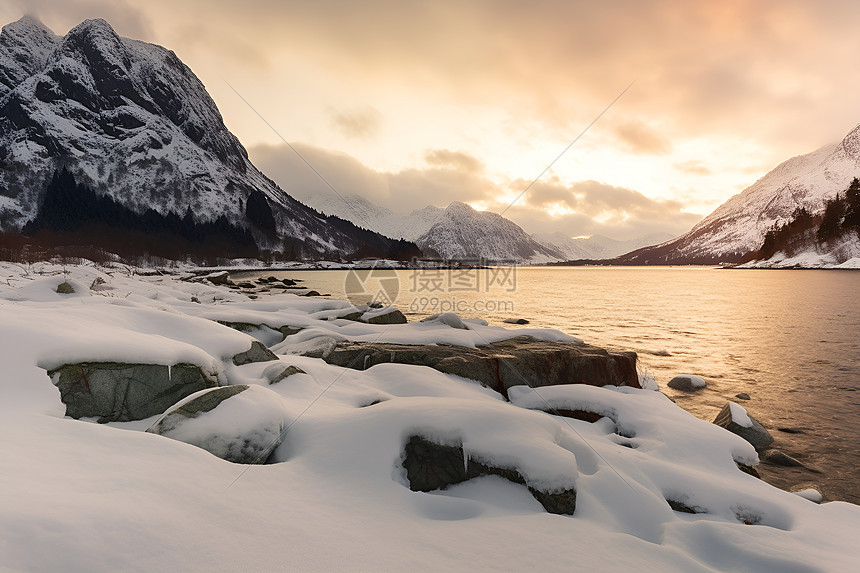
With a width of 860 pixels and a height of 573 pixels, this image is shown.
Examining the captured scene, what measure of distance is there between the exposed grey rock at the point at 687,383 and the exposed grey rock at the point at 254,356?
502 inches

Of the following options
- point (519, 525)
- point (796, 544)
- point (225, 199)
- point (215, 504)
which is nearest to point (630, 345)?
point (796, 544)

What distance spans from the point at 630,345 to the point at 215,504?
806 inches

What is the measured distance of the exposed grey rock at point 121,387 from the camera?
4.88 meters

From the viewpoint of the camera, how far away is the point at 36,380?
451 cm

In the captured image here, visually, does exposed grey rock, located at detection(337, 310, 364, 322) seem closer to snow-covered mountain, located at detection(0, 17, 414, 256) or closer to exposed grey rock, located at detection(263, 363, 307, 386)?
exposed grey rock, located at detection(263, 363, 307, 386)

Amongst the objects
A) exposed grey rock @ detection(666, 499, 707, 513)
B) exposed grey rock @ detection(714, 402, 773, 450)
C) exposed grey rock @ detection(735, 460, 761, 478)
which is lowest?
exposed grey rock @ detection(714, 402, 773, 450)

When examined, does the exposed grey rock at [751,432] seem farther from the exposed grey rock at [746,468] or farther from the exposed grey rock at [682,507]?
the exposed grey rock at [682,507]

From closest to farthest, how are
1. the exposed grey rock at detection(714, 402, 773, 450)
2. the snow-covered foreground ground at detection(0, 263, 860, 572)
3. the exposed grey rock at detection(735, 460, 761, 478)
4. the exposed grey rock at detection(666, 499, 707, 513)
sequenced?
the snow-covered foreground ground at detection(0, 263, 860, 572) → the exposed grey rock at detection(666, 499, 707, 513) → the exposed grey rock at detection(735, 460, 761, 478) → the exposed grey rock at detection(714, 402, 773, 450)

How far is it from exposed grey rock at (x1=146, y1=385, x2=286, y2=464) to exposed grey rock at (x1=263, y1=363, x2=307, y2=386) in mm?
1715

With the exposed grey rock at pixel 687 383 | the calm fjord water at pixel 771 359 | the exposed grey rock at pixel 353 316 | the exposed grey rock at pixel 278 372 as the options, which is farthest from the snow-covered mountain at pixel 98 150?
the exposed grey rock at pixel 278 372

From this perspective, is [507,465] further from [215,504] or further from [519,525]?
[215,504]

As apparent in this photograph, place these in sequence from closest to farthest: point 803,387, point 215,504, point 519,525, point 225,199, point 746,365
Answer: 1. point 215,504
2. point 519,525
3. point 803,387
4. point 746,365
5. point 225,199

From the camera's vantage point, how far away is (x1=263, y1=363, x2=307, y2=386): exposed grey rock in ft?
22.2

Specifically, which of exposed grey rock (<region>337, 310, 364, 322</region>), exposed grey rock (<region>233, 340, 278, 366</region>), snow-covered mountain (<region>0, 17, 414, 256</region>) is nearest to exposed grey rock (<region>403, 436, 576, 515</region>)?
exposed grey rock (<region>233, 340, 278, 366</region>)
